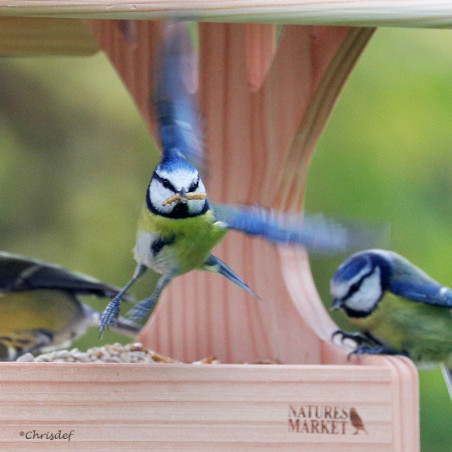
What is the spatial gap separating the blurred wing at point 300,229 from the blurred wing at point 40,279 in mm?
720

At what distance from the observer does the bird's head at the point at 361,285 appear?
6.94 feet

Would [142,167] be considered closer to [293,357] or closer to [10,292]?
[10,292]

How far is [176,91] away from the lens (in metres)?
1.40

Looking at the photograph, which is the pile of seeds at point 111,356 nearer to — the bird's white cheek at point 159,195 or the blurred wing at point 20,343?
the blurred wing at point 20,343

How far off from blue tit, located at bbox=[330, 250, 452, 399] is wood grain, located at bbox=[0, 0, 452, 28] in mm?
866

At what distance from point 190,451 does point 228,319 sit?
1.88 ft

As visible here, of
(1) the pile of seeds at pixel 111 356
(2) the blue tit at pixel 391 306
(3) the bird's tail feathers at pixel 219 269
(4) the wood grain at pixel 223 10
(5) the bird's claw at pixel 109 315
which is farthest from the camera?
(2) the blue tit at pixel 391 306

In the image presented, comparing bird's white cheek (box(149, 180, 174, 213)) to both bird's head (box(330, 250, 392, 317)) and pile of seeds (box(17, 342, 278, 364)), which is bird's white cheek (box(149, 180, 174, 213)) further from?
bird's head (box(330, 250, 392, 317))

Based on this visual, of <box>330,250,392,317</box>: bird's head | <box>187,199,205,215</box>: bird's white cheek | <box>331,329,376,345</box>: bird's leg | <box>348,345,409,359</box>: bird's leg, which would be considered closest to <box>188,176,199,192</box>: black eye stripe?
<box>187,199,205,215</box>: bird's white cheek

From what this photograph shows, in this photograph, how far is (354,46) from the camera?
5.61ft

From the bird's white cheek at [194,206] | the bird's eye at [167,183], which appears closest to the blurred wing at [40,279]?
the bird's white cheek at [194,206]

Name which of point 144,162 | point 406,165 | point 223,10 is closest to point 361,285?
point 406,165

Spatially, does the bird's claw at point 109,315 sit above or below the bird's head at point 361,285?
above

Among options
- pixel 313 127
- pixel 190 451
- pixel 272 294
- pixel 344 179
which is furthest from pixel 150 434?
pixel 344 179
